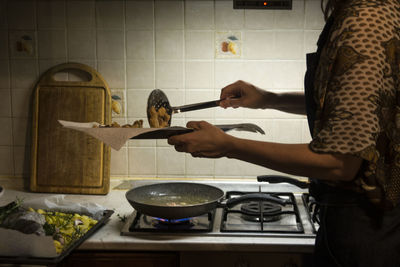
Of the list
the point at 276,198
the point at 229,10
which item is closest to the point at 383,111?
the point at 276,198

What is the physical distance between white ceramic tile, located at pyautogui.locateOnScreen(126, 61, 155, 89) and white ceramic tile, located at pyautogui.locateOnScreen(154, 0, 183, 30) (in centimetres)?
16

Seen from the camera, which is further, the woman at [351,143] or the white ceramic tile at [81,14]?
the white ceramic tile at [81,14]

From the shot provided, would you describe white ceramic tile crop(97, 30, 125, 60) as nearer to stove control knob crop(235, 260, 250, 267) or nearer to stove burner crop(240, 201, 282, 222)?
stove burner crop(240, 201, 282, 222)

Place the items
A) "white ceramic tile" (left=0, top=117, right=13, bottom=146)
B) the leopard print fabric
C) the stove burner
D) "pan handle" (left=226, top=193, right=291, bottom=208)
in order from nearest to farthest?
the leopard print fabric → the stove burner → "pan handle" (left=226, top=193, right=291, bottom=208) → "white ceramic tile" (left=0, top=117, right=13, bottom=146)

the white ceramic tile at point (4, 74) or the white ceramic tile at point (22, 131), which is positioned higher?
the white ceramic tile at point (4, 74)

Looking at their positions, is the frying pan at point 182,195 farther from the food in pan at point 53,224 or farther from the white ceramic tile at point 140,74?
the white ceramic tile at point 140,74

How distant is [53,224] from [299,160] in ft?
2.49

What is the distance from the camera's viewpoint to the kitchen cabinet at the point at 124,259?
1.18m

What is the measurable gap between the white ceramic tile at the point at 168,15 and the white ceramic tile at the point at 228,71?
222 millimetres

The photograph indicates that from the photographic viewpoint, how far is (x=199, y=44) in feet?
5.48

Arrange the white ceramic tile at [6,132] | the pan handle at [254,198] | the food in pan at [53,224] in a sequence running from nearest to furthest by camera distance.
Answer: the food in pan at [53,224], the pan handle at [254,198], the white ceramic tile at [6,132]

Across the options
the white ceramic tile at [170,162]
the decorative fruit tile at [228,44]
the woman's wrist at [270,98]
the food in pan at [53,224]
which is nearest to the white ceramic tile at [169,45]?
the decorative fruit tile at [228,44]

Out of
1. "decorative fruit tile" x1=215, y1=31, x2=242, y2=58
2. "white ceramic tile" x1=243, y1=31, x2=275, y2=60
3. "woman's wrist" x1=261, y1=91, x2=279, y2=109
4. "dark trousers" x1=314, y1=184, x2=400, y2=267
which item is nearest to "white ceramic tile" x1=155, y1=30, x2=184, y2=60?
"decorative fruit tile" x1=215, y1=31, x2=242, y2=58

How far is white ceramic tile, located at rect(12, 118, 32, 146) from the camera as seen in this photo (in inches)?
68.1
